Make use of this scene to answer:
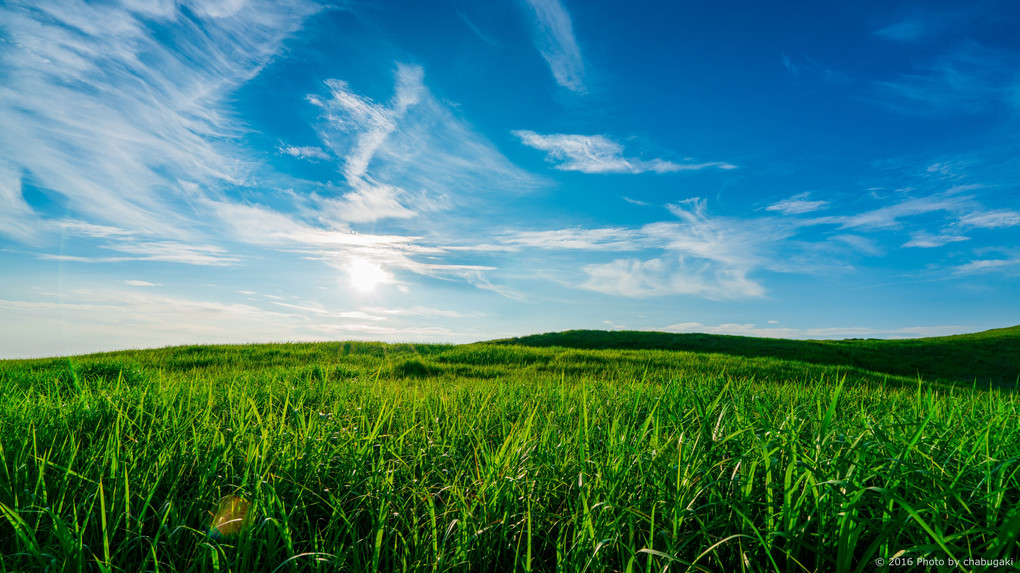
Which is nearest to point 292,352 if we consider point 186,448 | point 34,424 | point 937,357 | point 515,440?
point 34,424

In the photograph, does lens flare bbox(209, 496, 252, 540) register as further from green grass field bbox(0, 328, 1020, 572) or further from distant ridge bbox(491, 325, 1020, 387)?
distant ridge bbox(491, 325, 1020, 387)

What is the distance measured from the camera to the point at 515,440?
316 cm

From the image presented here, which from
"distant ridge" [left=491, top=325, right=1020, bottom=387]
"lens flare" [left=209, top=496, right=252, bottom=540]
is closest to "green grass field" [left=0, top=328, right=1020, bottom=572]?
"lens flare" [left=209, top=496, right=252, bottom=540]

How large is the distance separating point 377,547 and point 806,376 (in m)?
12.6

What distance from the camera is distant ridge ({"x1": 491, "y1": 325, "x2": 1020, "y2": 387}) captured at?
19156 millimetres

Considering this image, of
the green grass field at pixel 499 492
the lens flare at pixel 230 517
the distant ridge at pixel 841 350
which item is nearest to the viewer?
the green grass field at pixel 499 492

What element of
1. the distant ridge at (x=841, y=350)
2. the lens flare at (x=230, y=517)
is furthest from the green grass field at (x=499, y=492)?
the distant ridge at (x=841, y=350)

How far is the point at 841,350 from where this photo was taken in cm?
2144

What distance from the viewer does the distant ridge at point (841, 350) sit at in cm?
1916

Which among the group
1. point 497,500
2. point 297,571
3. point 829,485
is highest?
point 829,485

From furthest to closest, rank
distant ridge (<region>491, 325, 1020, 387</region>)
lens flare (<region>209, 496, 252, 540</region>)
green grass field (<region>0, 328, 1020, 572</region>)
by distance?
distant ridge (<region>491, 325, 1020, 387</region>), lens flare (<region>209, 496, 252, 540</region>), green grass field (<region>0, 328, 1020, 572</region>)

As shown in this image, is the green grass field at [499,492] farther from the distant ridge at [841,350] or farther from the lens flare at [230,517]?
the distant ridge at [841,350]

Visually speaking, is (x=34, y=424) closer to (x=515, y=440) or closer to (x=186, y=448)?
(x=186, y=448)

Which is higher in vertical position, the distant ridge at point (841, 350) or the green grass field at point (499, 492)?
the distant ridge at point (841, 350)
